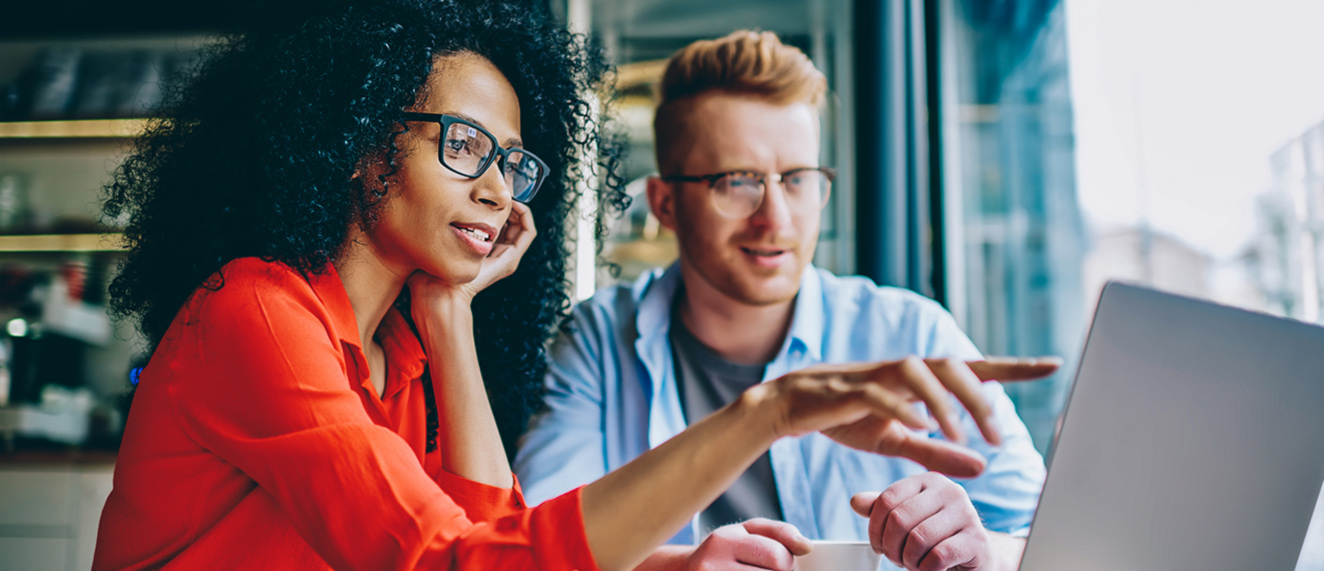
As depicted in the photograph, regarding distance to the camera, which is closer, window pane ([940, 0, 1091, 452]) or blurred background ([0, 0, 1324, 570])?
blurred background ([0, 0, 1324, 570])

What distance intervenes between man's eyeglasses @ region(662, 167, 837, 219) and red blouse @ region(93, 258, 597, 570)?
2.33ft

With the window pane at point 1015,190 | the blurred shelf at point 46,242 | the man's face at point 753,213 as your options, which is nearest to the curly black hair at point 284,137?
the man's face at point 753,213

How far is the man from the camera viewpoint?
1.26 metres

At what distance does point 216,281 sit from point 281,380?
167 mm

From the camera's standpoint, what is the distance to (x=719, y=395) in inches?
56.5

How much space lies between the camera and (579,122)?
125cm

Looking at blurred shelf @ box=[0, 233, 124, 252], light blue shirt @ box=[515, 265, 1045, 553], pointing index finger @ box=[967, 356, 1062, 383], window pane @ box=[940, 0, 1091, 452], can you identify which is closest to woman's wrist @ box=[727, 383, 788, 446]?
pointing index finger @ box=[967, 356, 1062, 383]

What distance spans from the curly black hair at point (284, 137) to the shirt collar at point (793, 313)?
0.51m

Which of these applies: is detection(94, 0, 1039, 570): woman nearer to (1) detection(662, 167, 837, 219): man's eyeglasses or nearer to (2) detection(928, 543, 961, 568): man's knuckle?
(2) detection(928, 543, 961, 568): man's knuckle

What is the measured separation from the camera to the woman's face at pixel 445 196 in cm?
87

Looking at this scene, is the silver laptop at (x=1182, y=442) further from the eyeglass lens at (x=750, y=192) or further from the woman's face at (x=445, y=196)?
the eyeglass lens at (x=750, y=192)

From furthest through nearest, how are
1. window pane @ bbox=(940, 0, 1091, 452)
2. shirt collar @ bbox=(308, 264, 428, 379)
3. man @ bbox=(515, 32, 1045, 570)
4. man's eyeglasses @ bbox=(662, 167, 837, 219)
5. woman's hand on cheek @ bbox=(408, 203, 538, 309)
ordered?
1. window pane @ bbox=(940, 0, 1091, 452)
2. man's eyeglasses @ bbox=(662, 167, 837, 219)
3. man @ bbox=(515, 32, 1045, 570)
4. woman's hand on cheek @ bbox=(408, 203, 538, 309)
5. shirt collar @ bbox=(308, 264, 428, 379)

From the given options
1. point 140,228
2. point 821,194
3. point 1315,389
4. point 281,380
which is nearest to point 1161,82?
point 821,194

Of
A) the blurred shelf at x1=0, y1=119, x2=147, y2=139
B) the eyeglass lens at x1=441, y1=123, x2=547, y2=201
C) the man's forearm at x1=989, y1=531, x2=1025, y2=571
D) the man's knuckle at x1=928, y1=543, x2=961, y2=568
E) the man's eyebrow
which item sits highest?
the blurred shelf at x1=0, y1=119, x2=147, y2=139
